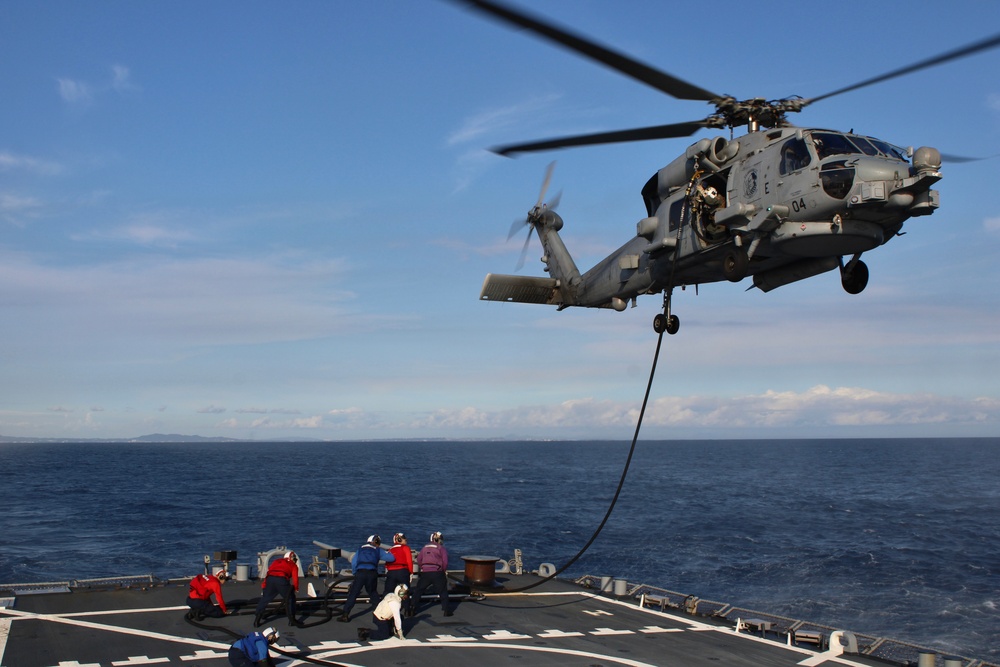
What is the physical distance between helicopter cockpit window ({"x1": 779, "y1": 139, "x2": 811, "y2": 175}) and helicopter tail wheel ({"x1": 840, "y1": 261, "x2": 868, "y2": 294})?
2.15 meters

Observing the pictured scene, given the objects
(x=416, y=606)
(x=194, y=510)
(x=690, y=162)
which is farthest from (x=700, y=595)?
(x=194, y=510)

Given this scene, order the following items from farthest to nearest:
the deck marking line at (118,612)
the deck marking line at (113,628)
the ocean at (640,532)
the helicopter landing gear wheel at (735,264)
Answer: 1. the ocean at (640,532)
2. the deck marking line at (118,612)
3. the helicopter landing gear wheel at (735,264)
4. the deck marking line at (113,628)

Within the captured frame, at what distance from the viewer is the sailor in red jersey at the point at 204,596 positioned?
→ 1579 cm

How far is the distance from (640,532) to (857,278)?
4171 centimetres

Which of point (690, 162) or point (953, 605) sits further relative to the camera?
point (953, 605)

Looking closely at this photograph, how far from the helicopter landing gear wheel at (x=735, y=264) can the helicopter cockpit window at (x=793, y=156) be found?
1719mm

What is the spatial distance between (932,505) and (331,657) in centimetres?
7277

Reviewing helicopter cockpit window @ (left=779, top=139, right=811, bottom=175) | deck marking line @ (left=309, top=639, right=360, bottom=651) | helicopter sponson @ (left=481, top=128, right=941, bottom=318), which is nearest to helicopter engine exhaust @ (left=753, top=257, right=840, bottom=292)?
helicopter sponson @ (left=481, top=128, right=941, bottom=318)

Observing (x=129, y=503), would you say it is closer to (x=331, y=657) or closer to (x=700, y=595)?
(x=700, y=595)

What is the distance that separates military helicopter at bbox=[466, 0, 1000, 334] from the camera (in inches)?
518

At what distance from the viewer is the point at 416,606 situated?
55.4 ft

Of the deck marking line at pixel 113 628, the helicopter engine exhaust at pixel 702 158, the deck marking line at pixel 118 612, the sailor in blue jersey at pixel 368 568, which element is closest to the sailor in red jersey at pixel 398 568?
the sailor in blue jersey at pixel 368 568

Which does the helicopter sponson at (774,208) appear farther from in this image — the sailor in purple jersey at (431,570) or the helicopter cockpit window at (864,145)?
the sailor in purple jersey at (431,570)

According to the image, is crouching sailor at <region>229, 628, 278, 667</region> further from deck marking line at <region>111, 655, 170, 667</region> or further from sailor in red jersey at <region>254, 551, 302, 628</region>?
sailor in red jersey at <region>254, 551, 302, 628</region>
